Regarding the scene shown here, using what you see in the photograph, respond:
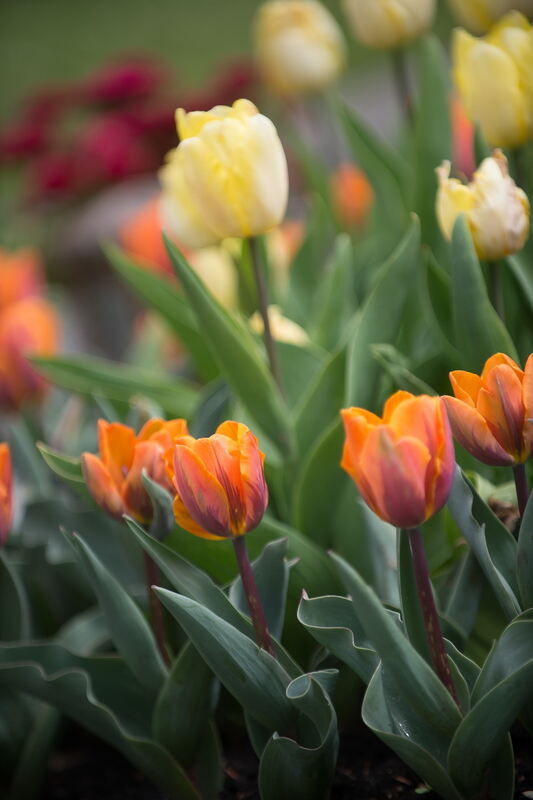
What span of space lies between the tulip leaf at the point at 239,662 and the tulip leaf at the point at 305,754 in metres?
0.02

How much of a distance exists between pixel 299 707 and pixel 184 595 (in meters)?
0.11

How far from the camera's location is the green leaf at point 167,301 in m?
1.10

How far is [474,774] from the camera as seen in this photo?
65 centimetres

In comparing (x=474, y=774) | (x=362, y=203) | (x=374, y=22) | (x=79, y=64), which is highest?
(x=374, y=22)

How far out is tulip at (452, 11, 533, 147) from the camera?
89 centimetres

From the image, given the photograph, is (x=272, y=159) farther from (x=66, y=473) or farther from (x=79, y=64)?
(x=79, y=64)

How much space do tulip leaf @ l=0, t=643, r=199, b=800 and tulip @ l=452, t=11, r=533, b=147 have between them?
55cm

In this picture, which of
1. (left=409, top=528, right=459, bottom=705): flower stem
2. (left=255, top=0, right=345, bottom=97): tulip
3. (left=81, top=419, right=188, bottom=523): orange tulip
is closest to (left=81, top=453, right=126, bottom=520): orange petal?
(left=81, top=419, right=188, bottom=523): orange tulip

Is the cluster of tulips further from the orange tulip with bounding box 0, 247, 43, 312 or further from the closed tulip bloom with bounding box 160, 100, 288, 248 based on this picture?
the orange tulip with bounding box 0, 247, 43, 312

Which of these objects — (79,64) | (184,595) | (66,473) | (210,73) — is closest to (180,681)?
(184,595)

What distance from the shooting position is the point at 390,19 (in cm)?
116

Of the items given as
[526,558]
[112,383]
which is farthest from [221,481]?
[112,383]

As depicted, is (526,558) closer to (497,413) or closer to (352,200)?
(497,413)

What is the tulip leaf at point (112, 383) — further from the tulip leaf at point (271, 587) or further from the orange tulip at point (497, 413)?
the orange tulip at point (497, 413)
